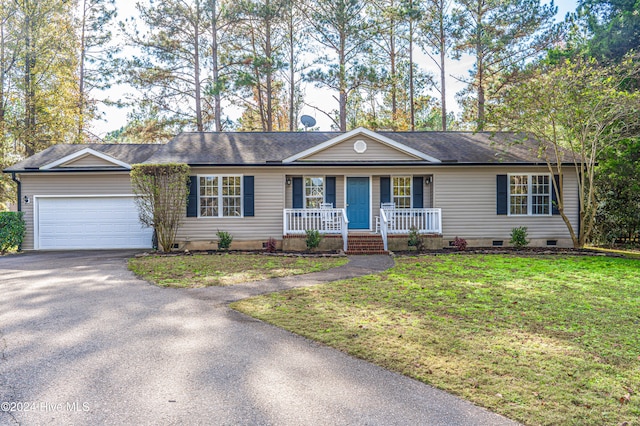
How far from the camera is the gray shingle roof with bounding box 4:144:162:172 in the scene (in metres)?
13.8

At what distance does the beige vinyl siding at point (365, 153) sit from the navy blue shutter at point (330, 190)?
814mm

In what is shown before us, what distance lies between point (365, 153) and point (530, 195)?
239 inches

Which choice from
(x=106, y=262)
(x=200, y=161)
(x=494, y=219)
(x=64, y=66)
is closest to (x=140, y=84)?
(x=64, y=66)

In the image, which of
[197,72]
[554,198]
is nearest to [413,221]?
[554,198]

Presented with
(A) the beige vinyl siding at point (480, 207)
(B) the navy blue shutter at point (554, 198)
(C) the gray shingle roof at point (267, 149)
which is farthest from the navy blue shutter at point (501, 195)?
(B) the navy blue shutter at point (554, 198)

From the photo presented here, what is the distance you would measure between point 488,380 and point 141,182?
11286 mm

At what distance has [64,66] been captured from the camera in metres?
19.3

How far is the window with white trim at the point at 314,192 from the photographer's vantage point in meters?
13.7

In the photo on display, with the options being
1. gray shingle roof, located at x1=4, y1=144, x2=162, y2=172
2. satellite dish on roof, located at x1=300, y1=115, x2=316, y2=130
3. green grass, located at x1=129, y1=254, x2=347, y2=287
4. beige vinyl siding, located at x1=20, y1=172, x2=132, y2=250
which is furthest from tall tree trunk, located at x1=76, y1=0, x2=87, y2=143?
green grass, located at x1=129, y1=254, x2=347, y2=287

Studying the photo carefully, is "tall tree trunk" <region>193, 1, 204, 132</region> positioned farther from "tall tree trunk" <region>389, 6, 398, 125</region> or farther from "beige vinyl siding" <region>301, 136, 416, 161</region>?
"beige vinyl siding" <region>301, 136, 416, 161</region>

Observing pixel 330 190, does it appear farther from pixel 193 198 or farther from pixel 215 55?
pixel 215 55

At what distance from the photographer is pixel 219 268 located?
364 inches

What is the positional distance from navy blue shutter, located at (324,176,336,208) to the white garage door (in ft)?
22.6

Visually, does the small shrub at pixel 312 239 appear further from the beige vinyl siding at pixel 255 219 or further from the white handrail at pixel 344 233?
the beige vinyl siding at pixel 255 219
